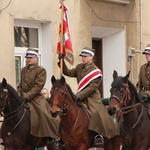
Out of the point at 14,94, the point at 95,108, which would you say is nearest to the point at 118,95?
the point at 95,108

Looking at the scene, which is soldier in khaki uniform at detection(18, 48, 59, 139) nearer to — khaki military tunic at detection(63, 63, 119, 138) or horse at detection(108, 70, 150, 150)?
khaki military tunic at detection(63, 63, 119, 138)

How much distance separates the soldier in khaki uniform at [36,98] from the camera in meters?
12.9

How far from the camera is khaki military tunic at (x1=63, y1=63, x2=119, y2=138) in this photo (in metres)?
12.6

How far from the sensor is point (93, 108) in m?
12.8

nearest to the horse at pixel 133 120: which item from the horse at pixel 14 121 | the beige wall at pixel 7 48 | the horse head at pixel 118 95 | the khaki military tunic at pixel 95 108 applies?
the horse head at pixel 118 95

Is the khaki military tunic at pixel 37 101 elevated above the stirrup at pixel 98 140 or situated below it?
above

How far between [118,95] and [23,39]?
6.57 metres

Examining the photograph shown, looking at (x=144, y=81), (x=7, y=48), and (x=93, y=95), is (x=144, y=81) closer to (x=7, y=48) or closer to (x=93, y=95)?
(x=93, y=95)

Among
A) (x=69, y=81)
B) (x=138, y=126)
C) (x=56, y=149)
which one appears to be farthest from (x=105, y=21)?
(x=138, y=126)

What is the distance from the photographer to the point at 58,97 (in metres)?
11.6

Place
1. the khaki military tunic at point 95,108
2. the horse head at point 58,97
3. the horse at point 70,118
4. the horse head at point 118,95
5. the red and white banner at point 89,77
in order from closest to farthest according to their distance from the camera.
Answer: the horse head at point 118,95, the horse head at point 58,97, the horse at point 70,118, the khaki military tunic at point 95,108, the red and white banner at point 89,77

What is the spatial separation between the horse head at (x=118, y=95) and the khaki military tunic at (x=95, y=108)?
111 centimetres

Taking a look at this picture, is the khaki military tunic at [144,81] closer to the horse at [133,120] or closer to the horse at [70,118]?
the horse at [133,120]

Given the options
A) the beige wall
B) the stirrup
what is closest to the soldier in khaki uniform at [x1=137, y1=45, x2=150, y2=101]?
the stirrup
